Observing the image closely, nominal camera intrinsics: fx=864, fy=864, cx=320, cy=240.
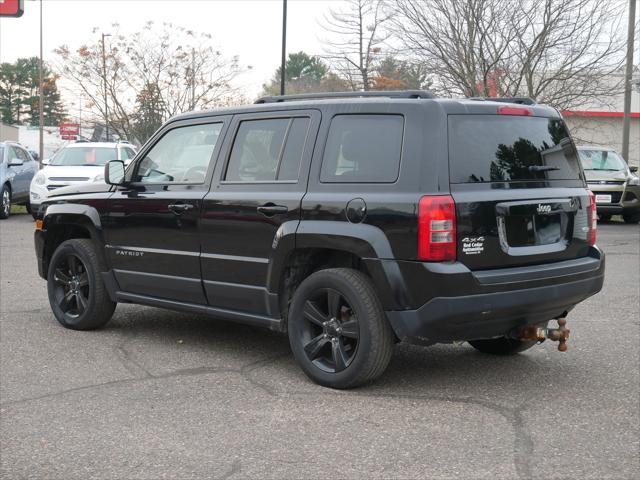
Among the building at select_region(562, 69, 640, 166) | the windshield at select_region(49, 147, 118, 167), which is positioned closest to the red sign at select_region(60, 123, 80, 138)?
the building at select_region(562, 69, 640, 166)

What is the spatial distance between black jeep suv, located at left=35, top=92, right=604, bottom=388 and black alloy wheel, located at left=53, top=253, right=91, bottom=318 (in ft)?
2.76

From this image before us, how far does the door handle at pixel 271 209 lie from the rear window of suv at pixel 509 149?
3.78ft

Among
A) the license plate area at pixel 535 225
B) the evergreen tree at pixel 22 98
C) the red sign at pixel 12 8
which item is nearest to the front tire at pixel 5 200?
the red sign at pixel 12 8

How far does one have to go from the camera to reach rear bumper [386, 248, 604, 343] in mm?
4820

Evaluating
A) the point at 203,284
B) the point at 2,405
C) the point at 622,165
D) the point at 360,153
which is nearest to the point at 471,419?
the point at 360,153

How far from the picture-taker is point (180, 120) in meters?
6.52

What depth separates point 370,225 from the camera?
16.5ft

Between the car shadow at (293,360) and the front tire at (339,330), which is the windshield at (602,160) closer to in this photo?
the car shadow at (293,360)

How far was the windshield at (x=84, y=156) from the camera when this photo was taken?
19359mm

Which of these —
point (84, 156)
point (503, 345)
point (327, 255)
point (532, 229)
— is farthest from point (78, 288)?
point (84, 156)

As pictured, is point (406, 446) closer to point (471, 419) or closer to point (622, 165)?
point (471, 419)

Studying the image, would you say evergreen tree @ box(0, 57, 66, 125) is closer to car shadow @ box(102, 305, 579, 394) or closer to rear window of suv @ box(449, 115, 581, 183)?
car shadow @ box(102, 305, 579, 394)

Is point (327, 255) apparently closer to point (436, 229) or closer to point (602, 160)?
point (436, 229)

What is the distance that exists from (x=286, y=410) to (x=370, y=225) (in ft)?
3.80
